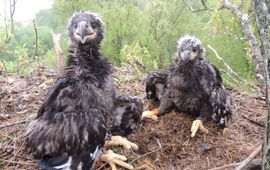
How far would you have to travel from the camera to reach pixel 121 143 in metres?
4.09

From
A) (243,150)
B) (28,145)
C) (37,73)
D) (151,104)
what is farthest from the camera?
(37,73)

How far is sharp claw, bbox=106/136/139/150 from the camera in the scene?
4070mm

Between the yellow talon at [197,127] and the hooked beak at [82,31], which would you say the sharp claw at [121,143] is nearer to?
the yellow talon at [197,127]

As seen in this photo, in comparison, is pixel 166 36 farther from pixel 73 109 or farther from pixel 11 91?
pixel 73 109

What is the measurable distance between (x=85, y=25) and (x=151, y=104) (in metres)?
1.79

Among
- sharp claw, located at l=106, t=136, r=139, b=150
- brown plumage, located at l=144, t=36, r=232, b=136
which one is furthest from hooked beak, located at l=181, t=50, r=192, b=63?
sharp claw, located at l=106, t=136, r=139, b=150

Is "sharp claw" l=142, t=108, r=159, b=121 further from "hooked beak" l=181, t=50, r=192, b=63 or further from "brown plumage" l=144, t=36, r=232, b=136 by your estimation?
"hooked beak" l=181, t=50, r=192, b=63

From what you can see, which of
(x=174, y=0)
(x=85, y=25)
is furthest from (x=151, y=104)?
(x=174, y=0)

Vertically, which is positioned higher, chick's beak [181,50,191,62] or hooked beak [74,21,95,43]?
hooked beak [74,21,95,43]

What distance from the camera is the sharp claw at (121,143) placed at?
4070 millimetres

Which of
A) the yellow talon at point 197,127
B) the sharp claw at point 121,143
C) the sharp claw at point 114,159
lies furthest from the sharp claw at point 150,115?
the sharp claw at point 114,159

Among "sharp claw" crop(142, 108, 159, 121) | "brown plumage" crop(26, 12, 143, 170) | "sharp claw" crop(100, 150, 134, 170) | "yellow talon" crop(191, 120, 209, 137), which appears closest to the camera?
"brown plumage" crop(26, 12, 143, 170)

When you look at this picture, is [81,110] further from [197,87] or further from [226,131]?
[226,131]

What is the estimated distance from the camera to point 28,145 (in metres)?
3.59
